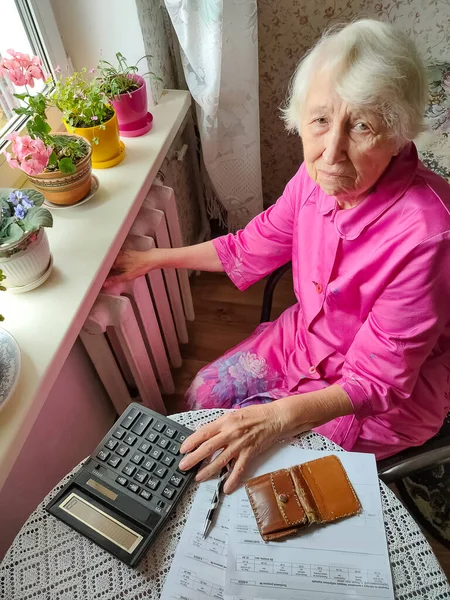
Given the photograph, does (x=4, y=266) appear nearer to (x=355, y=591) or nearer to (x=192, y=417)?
(x=192, y=417)

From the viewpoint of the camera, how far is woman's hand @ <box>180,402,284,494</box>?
726mm

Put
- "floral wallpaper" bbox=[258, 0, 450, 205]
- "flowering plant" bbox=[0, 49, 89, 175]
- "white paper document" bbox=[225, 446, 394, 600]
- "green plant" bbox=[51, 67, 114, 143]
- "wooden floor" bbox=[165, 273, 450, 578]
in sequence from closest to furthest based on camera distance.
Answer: "white paper document" bbox=[225, 446, 394, 600] < "flowering plant" bbox=[0, 49, 89, 175] < "green plant" bbox=[51, 67, 114, 143] < "floral wallpaper" bbox=[258, 0, 450, 205] < "wooden floor" bbox=[165, 273, 450, 578]

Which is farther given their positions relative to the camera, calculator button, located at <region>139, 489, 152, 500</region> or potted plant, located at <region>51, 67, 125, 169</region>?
potted plant, located at <region>51, 67, 125, 169</region>

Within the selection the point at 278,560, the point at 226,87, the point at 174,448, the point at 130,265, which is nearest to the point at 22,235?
the point at 130,265

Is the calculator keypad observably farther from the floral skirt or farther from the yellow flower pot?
the yellow flower pot

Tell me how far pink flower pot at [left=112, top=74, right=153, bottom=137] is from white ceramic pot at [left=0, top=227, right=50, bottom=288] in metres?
0.46

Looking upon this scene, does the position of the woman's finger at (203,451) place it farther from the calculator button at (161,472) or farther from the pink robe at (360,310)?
the pink robe at (360,310)

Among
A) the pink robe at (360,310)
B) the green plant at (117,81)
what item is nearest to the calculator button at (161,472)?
the pink robe at (360,310)

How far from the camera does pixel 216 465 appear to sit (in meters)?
0.73

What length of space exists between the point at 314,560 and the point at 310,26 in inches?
55.7

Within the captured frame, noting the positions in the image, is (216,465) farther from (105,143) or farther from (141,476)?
(105,143)

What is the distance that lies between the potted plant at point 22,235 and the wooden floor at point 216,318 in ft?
3.02

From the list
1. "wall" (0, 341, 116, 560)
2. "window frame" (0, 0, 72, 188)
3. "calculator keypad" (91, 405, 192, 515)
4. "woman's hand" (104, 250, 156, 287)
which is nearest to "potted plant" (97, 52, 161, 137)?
"window frame" (0, 0, 72, 188)

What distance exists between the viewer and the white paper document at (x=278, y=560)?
0.62 metres
